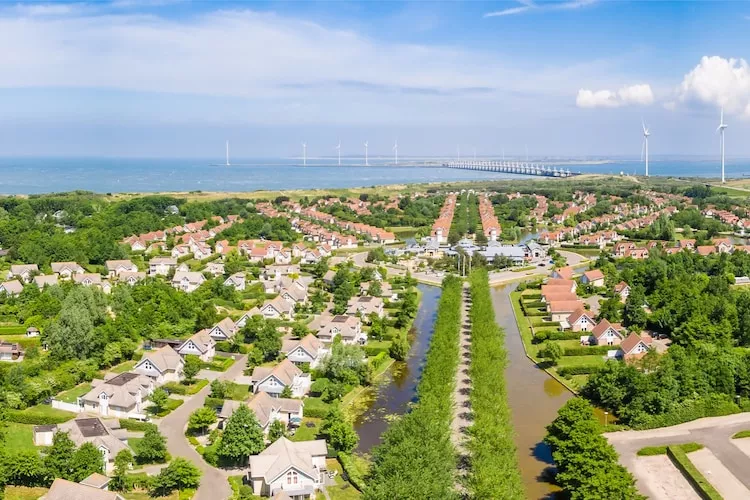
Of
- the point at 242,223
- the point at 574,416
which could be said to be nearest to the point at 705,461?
the point at 574,416

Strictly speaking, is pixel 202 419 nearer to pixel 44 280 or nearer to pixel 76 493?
pixel 76 493

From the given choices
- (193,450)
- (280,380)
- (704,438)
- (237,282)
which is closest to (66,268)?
(237,282)

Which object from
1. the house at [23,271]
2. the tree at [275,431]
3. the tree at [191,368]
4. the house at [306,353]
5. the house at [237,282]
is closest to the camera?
the tree at [275,431]

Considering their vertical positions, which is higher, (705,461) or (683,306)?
(683,306)

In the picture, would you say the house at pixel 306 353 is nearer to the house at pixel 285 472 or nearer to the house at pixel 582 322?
the house at pixel 285 472

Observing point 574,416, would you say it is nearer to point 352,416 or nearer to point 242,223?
point 352,416

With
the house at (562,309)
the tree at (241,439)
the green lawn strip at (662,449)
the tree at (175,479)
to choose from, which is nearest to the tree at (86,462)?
the tree at (175,479)

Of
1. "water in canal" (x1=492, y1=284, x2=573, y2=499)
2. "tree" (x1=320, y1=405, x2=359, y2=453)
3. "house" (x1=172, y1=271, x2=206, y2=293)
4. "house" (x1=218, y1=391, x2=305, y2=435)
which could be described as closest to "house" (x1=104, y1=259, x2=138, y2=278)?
"house" (x1=172, y1=271, x2=206, y2=293)
